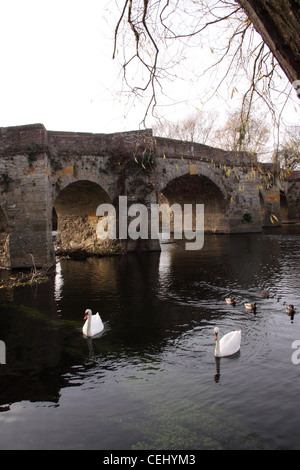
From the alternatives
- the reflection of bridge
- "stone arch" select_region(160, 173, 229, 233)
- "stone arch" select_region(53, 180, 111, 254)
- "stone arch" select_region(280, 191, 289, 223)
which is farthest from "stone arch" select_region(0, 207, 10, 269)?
"stone arch" select_region(280, 191, 289, 223)

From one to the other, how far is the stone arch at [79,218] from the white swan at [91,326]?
10.5 meters

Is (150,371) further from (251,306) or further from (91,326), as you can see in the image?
(251,306)

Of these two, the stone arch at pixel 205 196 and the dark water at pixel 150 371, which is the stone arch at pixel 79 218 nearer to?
the stone arch at pixel 205 196

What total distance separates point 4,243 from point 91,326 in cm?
775

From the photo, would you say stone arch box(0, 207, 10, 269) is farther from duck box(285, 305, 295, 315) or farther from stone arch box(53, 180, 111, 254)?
duck box(285, 305, 295, 315)

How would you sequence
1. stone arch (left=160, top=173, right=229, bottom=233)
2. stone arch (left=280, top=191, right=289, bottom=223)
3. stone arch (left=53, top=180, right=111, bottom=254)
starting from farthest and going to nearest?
stone arch (left=280, top=191, right=289, bottom=223), stone arch (left=160, top=173, right=229, bottom=233), stone arch (left=53, top=180, right=111, bottom=254)

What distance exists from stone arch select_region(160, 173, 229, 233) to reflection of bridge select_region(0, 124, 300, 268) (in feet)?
0.18

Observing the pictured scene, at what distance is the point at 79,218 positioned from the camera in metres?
17.9

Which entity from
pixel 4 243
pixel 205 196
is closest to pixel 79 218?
pixel 4 243

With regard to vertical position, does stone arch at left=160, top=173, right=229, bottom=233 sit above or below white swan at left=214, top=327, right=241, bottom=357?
above

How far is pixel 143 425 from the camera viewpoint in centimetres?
370

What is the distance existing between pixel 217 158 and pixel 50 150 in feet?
36.5

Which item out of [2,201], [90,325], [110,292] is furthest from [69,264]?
[90,325]

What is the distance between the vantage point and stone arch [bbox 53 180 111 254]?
17.0 meters
